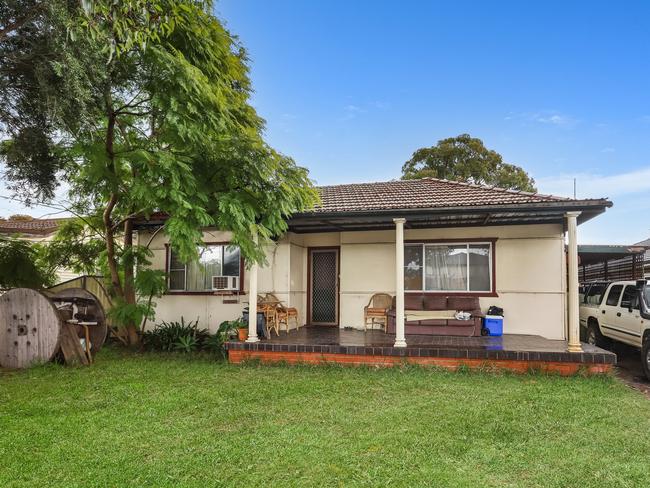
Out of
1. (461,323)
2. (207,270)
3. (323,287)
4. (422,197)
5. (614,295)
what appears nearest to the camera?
(461,323)

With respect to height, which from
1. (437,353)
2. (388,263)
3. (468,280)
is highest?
(388,263)

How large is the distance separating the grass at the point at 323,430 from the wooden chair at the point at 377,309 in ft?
9.99

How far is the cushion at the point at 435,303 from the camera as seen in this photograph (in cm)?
952

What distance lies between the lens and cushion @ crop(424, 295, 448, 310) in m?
9.52

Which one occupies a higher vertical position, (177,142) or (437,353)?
(177,142)

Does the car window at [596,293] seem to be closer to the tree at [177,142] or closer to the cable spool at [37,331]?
the tree at [177,142]

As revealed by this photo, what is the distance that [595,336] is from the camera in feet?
33.4

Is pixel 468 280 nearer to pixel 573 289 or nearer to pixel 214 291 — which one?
pixel 573 289

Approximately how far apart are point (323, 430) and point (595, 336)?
8.76 meters

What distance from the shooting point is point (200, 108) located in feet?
20.0

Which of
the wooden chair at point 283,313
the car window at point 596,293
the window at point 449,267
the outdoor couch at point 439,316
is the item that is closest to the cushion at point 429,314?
the outdoor couch at point 439,316

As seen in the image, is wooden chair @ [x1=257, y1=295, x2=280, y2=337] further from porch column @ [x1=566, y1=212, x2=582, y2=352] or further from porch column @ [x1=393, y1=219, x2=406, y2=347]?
porch column @ [x1=566, y1=212, x2=582, y2=352]

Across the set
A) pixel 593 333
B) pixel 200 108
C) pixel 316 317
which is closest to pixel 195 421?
pixel 200 108

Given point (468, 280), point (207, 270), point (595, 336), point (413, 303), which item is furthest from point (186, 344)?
point (595, 336)
